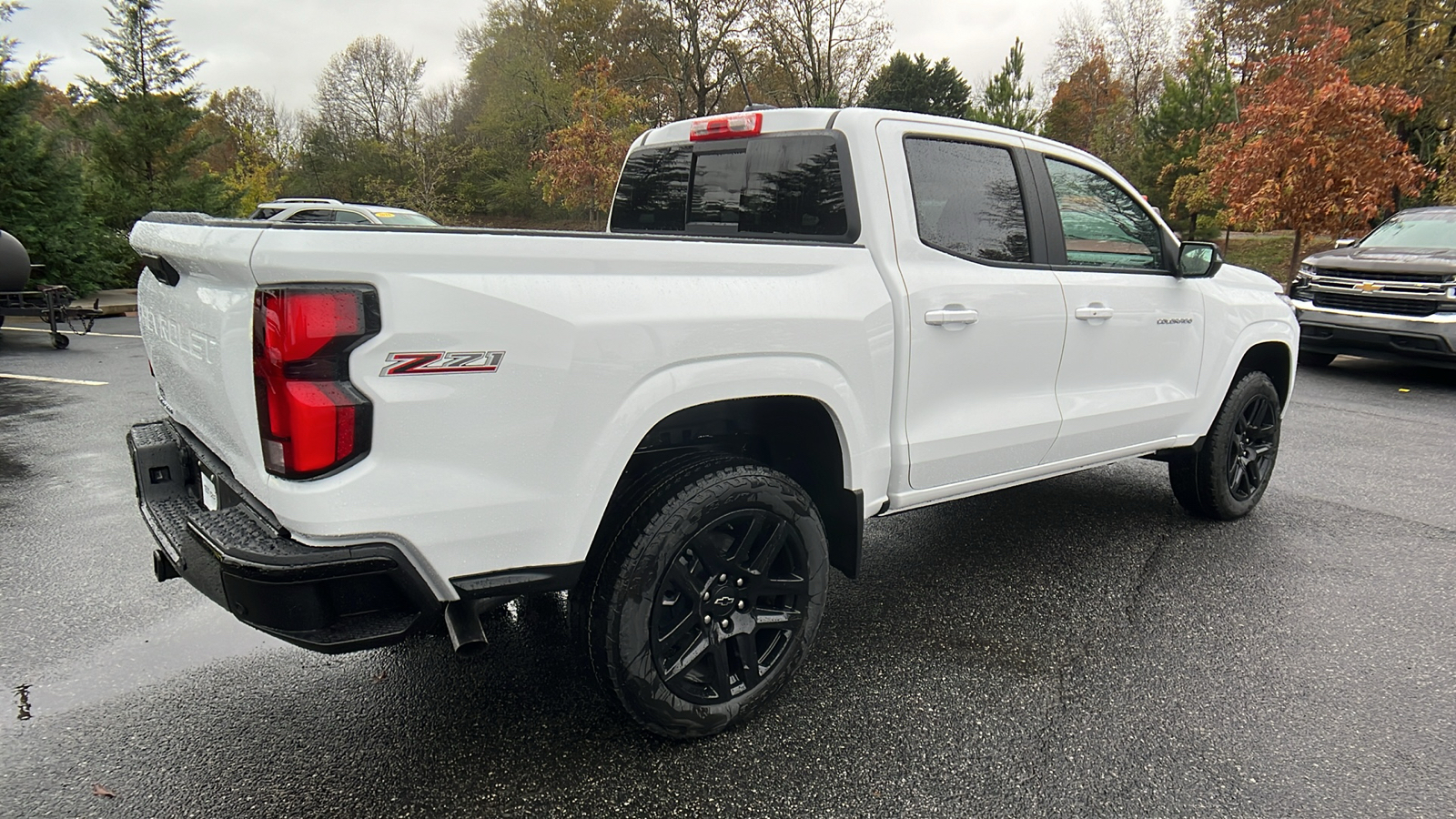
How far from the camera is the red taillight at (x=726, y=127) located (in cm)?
317

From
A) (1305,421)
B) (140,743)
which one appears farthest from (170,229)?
(1305,421)

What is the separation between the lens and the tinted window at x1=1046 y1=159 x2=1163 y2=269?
3566 mm

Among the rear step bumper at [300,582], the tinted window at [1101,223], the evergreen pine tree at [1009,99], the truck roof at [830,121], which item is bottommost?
the rear step bumper at [300,582]

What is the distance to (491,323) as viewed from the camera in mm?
1954

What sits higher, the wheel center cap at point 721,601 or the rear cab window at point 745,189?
the rear cab window at point 745,189

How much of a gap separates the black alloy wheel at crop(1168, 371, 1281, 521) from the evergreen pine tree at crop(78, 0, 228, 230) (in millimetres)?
20056

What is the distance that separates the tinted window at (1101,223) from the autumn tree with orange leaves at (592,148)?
19.8 meters

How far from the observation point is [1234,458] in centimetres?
453

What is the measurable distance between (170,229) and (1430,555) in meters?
5.45

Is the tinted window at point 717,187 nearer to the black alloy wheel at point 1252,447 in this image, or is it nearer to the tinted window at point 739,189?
the tinted window at point 739,189

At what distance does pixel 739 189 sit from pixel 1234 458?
3153 mm

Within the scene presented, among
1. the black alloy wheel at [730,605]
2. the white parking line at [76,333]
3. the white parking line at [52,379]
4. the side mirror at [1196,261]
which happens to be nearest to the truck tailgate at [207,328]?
the black alloy wheel at [730,605]

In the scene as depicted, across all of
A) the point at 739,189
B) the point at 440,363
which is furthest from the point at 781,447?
the point at 440,363

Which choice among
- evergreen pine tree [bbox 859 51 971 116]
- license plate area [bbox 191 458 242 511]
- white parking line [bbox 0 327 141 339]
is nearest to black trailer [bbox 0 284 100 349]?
white parking line [bbox 0 327 141 339]
